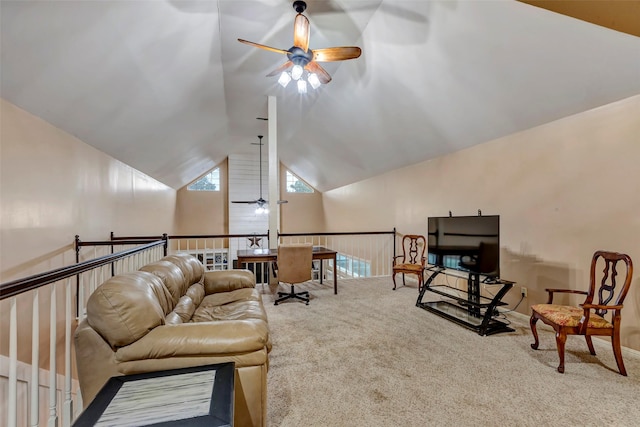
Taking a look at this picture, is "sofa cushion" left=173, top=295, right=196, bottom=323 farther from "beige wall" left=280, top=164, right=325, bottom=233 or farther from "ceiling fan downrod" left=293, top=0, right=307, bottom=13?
"beige wall" left=280, top=164, right=325, bottom=233

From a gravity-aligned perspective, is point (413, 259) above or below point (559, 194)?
below

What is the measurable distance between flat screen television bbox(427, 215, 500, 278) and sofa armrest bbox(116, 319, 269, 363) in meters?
2.64

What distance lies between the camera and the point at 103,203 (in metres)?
4.02

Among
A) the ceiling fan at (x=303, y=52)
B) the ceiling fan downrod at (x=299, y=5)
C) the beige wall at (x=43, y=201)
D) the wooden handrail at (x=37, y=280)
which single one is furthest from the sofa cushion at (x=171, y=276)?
the ceiling fan downrod at (x=299, y=5)

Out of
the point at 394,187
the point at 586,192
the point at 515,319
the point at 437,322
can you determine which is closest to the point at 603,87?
the point at 586,192

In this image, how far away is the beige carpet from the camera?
5.80 ft

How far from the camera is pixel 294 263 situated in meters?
3.87

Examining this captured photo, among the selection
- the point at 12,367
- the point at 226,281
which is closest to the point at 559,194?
the point at 226,281

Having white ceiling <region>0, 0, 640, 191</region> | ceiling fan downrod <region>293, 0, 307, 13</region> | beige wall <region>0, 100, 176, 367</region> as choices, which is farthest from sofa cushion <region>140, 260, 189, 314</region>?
ceiling fan downrod <region>293, 0, 307, 13</region>

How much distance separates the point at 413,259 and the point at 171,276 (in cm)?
416

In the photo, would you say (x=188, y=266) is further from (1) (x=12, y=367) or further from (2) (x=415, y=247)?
(2) (x=415, y=247)

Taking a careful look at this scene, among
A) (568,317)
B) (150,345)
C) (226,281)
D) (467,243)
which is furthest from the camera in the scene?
(467,243)

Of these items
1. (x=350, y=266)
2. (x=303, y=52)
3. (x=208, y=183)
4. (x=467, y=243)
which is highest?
(x=303, y=52)

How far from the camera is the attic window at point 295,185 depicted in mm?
10188
